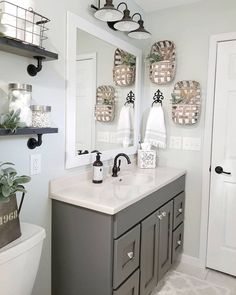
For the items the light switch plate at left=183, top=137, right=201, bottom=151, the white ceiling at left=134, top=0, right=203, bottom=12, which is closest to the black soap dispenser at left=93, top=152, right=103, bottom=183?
the light switch plate at left=183, top=137, right=201, bottom=151

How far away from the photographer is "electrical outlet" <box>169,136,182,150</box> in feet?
8.39

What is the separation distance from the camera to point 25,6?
1273 millimetres

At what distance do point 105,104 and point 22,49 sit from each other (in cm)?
102

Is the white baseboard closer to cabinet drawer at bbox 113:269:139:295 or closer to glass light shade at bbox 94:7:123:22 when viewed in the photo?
cabinet drawer at bbox 113:269:139:295

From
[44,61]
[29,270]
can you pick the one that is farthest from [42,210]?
[44,61]

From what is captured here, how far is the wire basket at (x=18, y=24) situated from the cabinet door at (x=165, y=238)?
1444mm

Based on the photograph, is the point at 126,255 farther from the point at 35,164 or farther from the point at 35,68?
the point at 35,68

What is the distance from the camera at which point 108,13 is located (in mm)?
1869

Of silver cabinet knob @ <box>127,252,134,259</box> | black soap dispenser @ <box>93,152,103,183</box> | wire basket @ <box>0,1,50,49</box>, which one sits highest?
wire basket @ <box>0,1,50,49</box>

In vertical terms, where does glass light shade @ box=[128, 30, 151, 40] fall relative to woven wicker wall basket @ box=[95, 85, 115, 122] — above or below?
above

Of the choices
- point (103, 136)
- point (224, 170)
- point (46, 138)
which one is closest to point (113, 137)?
point (103, 136)

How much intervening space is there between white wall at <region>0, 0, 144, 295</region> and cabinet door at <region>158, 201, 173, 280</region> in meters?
0.85

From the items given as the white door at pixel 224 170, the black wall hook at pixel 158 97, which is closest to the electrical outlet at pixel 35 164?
the black wall hook at pixel 158 97

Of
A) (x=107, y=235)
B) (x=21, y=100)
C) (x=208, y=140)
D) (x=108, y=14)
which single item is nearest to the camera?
(x=21, y=100)
